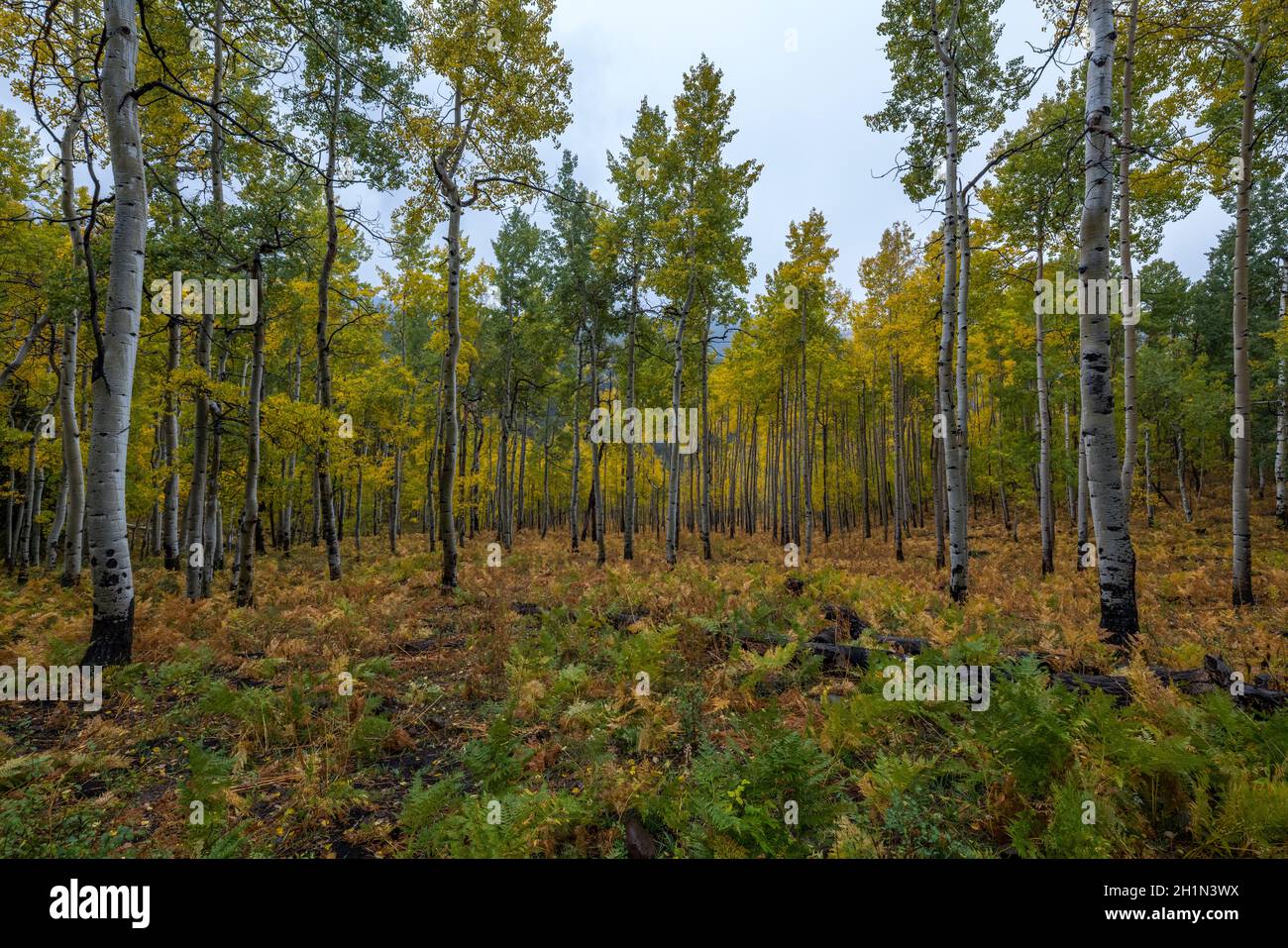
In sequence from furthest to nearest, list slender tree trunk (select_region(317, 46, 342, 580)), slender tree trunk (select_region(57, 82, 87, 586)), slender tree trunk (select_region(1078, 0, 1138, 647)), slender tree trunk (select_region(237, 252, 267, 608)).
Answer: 1. slender tree trunk (select_region(317, 46, 342, 580))
2. slender tree trunk (select_region(57, 82, 87, 586))
3. slender tree trunk (select_region(237, 252, 267, 608))
4. slender tree trunk (select_region(1078, 0, 1138, 647))

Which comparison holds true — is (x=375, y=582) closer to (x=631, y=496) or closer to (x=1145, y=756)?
(x=631, y=496)

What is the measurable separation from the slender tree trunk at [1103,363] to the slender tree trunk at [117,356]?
40.9 feet

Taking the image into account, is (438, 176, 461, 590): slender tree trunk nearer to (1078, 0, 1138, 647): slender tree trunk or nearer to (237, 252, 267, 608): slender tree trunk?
(237, 252, 267, 608): slender tree trunk

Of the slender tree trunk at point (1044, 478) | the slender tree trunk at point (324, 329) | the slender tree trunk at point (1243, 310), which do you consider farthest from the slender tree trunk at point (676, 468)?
the slender tree trunk at point (1243, 310)

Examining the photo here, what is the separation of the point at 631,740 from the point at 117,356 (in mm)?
7824

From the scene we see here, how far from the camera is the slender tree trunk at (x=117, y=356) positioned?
5809 millimetres

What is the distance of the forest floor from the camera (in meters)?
3.23

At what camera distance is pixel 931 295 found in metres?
17.3

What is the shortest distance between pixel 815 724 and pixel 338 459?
13198 mm

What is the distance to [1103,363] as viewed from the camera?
21.1ft

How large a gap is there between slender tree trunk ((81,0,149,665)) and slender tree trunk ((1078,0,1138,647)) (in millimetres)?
12467

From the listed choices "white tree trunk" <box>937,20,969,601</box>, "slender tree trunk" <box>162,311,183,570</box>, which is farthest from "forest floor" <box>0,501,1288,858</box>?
"slender tree trunk" <box>162,311,183,570</box>
